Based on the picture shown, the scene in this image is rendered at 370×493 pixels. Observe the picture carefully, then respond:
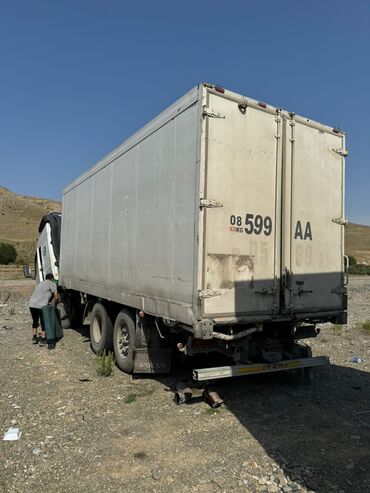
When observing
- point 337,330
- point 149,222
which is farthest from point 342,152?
point 337,330

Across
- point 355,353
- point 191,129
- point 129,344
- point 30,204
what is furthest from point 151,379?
point 30,204

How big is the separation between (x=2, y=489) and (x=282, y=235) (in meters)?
4.11

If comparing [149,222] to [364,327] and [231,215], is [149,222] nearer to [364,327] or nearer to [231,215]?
[231,215]

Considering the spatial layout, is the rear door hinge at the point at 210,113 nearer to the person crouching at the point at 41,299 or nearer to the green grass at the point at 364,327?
the person crouching at the point at 41,299

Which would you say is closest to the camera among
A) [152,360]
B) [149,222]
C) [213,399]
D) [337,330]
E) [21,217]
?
[213,399]

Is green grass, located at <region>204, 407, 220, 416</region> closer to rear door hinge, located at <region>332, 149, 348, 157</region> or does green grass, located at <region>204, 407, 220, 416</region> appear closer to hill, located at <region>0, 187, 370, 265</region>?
rear door hinge, located at <region>332, 149, 348, 157</region>

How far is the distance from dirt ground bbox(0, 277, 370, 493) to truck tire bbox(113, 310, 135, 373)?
0.23m

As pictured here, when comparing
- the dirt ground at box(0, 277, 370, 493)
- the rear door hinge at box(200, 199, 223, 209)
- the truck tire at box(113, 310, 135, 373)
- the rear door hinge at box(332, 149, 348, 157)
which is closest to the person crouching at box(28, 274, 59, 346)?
the dirt ground at box(0, 277, 370, 493)

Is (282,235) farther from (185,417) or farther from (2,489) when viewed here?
(2,489)

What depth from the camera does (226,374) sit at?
5.37 meters

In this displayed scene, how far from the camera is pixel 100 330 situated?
8.52 meters

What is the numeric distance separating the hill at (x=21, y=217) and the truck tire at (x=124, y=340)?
43723 mm

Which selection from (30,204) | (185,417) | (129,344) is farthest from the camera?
(30,204)

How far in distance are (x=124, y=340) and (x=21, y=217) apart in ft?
325
